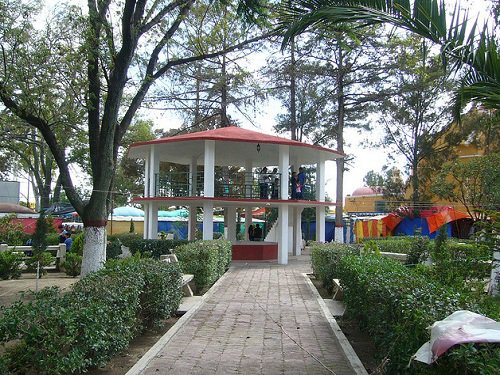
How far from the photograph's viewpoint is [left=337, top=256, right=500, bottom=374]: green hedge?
3.15 metres

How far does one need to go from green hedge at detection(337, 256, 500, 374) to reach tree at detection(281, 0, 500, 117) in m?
1.93

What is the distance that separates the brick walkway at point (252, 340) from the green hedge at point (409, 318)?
2.64ft

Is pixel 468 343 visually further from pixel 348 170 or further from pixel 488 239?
pixel 348 170

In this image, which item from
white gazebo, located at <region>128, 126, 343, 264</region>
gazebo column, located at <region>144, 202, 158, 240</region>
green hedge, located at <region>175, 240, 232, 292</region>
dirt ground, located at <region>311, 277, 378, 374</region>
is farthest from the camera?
gazebo column, located at <region>144, 202, 158, 240</region>

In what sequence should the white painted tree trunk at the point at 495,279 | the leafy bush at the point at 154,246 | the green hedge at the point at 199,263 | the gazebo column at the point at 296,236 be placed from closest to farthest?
1. the white painted tree trunk at the point at 495,279
2. the green hedge at the point at 199,263
3. the leafy bush at the point at 154,246
4. the gazebo column at the point at 296,236

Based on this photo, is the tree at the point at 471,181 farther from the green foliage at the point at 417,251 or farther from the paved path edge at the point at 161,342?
the paved path edge at the point at 161,342

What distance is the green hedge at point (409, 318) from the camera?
3148mm

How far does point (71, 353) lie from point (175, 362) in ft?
6.09

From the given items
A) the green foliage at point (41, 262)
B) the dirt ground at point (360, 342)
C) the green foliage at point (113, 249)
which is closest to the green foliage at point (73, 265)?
the green foliage at point (41, 262)

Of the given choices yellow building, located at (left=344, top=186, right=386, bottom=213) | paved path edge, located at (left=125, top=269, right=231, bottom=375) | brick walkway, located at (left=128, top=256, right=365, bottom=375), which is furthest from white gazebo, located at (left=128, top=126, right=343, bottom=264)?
yellow building, located at (left=344, top=186, right=386, bottom=213)

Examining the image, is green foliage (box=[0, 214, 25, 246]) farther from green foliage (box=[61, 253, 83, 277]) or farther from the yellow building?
the yellow building

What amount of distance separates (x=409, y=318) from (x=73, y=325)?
2920 mm

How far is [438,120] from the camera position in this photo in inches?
1462

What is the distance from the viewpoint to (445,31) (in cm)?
511
